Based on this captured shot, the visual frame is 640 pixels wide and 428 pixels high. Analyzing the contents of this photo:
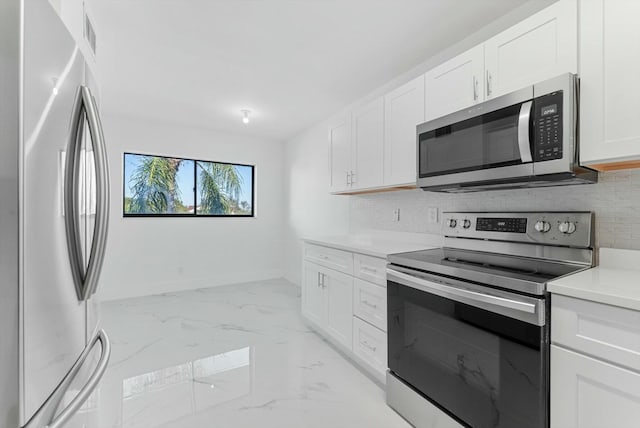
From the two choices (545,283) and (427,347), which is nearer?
(545,283)

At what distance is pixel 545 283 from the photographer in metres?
1.15

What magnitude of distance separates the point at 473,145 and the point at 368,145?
3.28ft

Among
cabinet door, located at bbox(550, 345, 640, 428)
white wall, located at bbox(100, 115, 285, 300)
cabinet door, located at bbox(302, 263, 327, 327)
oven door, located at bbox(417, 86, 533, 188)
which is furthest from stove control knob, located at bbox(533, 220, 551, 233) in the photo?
white wall, located at bbox(100, 115, 285, 300)

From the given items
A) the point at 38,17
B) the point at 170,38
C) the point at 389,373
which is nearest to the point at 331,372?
the point at 389,373

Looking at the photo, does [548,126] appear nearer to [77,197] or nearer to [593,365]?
[593,365]

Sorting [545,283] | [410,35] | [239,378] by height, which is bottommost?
[239,378]

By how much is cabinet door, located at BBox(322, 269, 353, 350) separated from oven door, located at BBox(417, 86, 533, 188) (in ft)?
3.23

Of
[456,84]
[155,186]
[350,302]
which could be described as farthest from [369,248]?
[155,186]

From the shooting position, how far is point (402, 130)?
2.21 m

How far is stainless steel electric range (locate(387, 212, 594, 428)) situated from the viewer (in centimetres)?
118

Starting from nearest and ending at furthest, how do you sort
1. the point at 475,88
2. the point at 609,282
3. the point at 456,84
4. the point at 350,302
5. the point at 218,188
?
the point at 609,282
the point at 475,88
the point at 456,84
the point at 350,302
the point at 218,188

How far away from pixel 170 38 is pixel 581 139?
2536mm

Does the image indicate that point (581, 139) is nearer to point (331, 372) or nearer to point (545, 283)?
point (545, 283)

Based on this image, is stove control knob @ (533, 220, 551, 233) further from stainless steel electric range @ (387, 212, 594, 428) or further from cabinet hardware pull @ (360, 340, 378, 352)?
cabinet hardware pull @ (360, 340, 378, 352)
